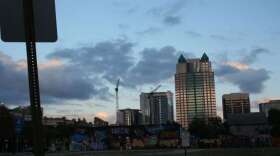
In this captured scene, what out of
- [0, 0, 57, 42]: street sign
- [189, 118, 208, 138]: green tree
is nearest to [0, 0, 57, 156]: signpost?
[0, 0, 57, 42]: street sign

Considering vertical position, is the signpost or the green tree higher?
the green tree

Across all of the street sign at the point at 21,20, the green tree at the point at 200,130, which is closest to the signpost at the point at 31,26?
the street sign at the point at 21,20

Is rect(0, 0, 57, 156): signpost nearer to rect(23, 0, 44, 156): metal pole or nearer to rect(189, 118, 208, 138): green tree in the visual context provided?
rect(23, 0, 44, 156): metal pole

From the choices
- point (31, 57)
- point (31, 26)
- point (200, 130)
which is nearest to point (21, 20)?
point (31, 26)

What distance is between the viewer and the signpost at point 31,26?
179 inches

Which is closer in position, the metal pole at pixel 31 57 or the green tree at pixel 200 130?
the metal pole at pixel 31 57

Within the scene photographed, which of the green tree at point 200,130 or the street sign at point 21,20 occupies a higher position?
the green tree at point 200,130

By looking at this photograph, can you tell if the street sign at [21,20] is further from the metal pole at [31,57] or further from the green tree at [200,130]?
the green tree at [200,130]

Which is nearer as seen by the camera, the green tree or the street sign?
the street sign

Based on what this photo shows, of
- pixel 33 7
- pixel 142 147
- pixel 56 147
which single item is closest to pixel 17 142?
pixel 56 147

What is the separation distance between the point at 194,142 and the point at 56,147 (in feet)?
127

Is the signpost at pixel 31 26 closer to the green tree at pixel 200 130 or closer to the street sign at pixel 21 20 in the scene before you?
the street sign at pixel 21 20

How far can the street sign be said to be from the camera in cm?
459

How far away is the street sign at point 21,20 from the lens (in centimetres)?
459
